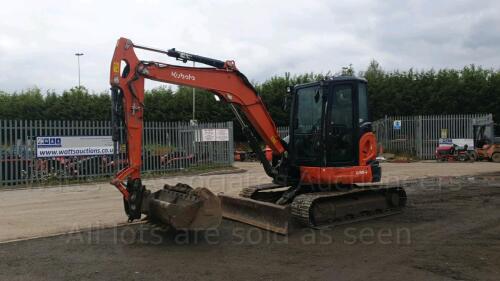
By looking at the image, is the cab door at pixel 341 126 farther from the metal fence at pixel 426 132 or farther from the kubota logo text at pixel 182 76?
the metal fence at pixel 426 132

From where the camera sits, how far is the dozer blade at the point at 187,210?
298 inches

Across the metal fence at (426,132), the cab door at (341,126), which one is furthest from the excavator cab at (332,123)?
the metal fence at (426,132)

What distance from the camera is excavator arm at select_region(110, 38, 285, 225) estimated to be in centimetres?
793

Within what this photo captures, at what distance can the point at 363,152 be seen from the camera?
9703 mm

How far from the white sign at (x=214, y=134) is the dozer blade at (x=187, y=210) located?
48.4 feet

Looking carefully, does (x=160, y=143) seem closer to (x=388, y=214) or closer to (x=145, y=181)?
(x=145, y=181)

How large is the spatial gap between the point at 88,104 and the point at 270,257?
36901 mm

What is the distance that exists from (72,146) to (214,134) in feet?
23.3

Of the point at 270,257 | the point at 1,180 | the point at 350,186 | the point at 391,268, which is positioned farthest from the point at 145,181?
the point at 391,268

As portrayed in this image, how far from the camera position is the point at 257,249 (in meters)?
7.64

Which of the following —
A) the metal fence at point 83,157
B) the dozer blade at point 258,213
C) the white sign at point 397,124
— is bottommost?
the dozer blade at point 258,213

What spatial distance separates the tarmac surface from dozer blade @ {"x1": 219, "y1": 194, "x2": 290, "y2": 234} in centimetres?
18

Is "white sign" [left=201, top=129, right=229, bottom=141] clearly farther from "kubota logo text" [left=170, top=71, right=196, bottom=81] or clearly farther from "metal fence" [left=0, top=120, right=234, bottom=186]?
"kubota logo text" [left=170, top=71, right=196, bottom=81]

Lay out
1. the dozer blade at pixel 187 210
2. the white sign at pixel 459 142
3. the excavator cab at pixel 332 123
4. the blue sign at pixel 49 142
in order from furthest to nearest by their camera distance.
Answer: the white sign at pixel 459 142 → the blue sign at pixel 49 142 → the excavator cab at pixel 332 123 → the dozer blade at pixel 187 210
